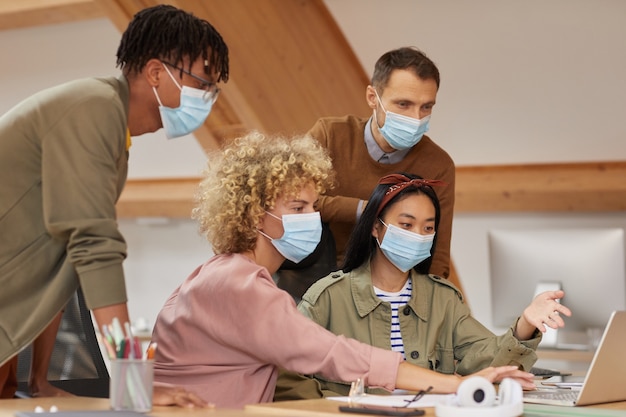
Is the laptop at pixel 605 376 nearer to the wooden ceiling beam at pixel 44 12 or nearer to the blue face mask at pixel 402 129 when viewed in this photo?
the blue face mask at pixel 402 129

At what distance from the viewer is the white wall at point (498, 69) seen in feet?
15.9

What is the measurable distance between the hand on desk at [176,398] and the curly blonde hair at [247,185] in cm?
53

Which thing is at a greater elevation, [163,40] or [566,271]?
[163,40]

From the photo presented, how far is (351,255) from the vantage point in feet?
9.48

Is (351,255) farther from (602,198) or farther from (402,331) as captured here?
(602,198)

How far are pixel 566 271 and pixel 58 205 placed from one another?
2673 mm

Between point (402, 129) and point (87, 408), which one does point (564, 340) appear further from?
point (87, 408)

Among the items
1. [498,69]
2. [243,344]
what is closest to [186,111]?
[243,344]

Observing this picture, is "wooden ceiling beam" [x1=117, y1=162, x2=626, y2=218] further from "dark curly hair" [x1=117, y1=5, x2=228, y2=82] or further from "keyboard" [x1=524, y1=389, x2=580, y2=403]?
"dark curly hair" [x1=117, y1=5, x2=228, y2=82]

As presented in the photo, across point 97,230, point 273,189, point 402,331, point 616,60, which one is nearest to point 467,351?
point 402,331

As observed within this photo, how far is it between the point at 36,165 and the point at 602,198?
389cm

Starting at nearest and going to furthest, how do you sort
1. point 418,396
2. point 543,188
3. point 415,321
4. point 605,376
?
1. point 418,396
2. point 605,376
3. point 415,321
4. point 543,188

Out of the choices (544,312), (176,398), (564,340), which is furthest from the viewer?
(564,340)

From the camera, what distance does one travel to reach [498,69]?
5.13 metres
